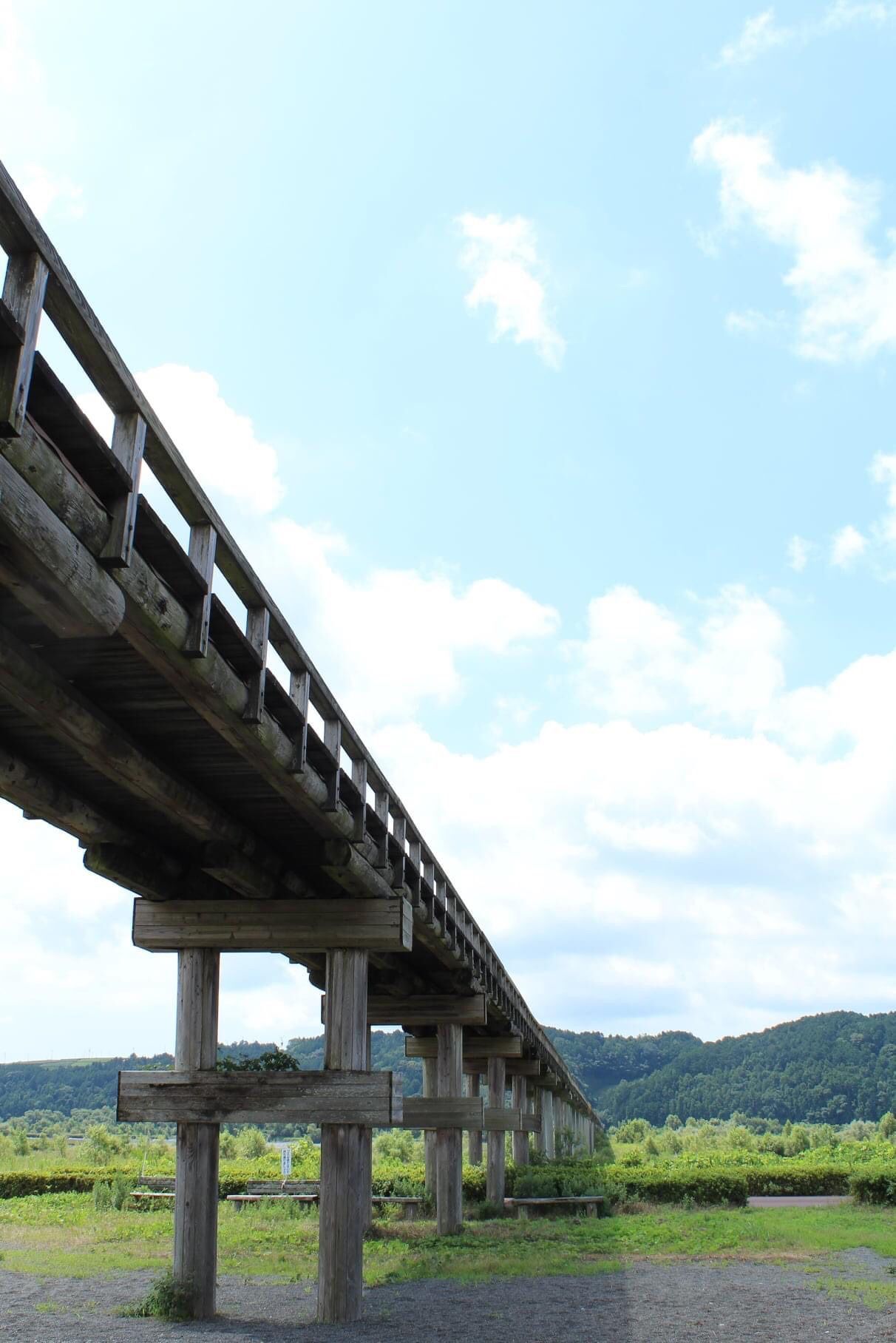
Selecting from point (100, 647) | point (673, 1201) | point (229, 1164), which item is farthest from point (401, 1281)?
point (229, 1164)

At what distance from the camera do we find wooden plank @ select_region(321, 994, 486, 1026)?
2189 cm

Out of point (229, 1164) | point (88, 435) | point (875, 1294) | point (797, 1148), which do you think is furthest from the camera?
point (797, 1148)

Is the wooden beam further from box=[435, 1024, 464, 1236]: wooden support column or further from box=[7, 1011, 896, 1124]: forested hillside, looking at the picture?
box=[7, 1011, 896, 1124]: forested hillside

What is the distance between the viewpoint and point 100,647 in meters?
7.49

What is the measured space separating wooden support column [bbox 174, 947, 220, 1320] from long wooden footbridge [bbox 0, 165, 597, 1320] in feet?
0.07

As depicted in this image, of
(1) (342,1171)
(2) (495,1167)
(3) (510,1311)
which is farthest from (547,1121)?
(1) (342,1171)

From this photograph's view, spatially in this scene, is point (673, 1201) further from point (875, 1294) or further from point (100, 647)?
point (100, 647)

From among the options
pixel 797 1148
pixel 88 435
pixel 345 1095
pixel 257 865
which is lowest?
A: pixel 797 1148

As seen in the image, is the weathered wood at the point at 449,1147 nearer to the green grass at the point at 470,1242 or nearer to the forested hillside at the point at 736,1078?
the green grass at the point at 470,1242

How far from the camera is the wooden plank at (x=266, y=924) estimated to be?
512 inches

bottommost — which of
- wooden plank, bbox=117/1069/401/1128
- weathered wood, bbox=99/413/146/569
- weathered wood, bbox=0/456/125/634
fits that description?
wooden plank, bbox=117/1069/401/1128

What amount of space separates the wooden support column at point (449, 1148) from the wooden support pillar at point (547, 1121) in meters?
24.6

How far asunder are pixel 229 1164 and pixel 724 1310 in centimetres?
3410

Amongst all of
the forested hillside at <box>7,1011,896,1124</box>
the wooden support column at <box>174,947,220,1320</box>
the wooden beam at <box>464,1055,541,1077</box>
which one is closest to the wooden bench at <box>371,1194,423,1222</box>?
the wooden beam at <box>464,1055,541,1077</box>
